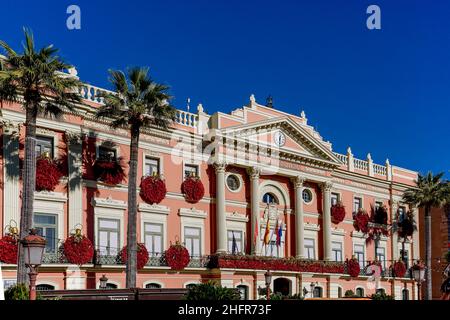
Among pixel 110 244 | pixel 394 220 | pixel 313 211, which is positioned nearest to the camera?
pixel 110 244

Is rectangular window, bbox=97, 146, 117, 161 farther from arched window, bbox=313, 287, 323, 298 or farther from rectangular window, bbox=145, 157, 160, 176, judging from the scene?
arched window, bbox=313, 287, 323, 298

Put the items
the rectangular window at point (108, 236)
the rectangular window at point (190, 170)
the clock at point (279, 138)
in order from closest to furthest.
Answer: the rectangular window at point (108, 236) < the rectangular window at point (190, 170) < the clock at point (279, 138)

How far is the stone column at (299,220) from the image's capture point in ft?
147

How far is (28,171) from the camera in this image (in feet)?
90.3

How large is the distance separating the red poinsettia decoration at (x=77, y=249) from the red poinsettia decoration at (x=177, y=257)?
563cm

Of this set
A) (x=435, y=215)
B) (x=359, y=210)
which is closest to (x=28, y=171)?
(x=359, y=210)

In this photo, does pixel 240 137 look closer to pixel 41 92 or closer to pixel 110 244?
pixel 110 244

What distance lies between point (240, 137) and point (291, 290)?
37.0 ft

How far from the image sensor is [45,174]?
106 ft

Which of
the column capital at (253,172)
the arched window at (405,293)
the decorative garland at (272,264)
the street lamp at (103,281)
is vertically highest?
the column capital at (253,172)

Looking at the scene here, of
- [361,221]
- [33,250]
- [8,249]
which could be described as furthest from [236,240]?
[33,250]

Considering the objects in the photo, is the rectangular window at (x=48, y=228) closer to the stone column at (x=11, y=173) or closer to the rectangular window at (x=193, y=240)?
the stone column at (x=11, y=173)

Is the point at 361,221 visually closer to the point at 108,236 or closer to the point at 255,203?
the point at 255,203

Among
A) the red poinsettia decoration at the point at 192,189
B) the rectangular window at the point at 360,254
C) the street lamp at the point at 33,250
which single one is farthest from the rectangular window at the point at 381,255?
the street lamp at the point at 33,250
